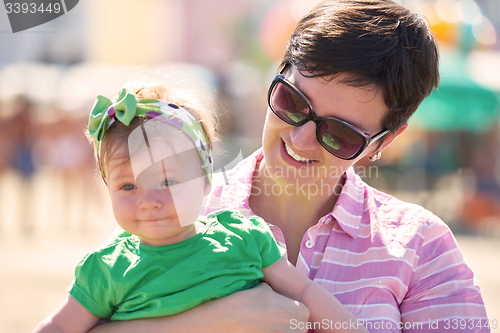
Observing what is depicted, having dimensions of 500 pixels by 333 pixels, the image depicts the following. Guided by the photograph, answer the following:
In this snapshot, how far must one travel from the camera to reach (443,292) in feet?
6.01

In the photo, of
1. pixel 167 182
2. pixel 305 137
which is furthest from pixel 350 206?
pixel 167 182

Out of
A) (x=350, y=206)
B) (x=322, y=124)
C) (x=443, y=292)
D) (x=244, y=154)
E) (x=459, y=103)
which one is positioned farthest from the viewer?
(x=244, y=154)

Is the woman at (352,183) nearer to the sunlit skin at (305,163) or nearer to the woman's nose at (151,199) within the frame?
the sunlit skin at (305,163)

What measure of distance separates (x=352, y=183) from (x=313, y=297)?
706mm

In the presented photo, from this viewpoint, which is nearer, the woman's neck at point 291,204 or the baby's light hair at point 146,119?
the baby's light hair at point 146,119

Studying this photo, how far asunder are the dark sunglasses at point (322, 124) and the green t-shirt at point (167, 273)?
0.54 m

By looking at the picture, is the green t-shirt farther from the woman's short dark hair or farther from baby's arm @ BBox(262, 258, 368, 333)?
the woman's short dark hair

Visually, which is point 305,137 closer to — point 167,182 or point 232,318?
point 167,182

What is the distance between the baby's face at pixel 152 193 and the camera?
158cm

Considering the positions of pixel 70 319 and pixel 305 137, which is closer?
pixel 70 319

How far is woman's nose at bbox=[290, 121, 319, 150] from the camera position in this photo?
1.96 m

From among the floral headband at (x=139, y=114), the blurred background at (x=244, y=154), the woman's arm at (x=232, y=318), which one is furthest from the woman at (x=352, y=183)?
the blurred background at (x=244, y=154)

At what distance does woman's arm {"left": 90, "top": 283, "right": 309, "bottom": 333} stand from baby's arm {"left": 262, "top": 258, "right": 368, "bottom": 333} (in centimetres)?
5

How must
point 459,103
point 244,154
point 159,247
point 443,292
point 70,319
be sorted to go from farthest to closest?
point 244,154 → point 459,103 → point 443,292 → point 159,247 → point 70,319
